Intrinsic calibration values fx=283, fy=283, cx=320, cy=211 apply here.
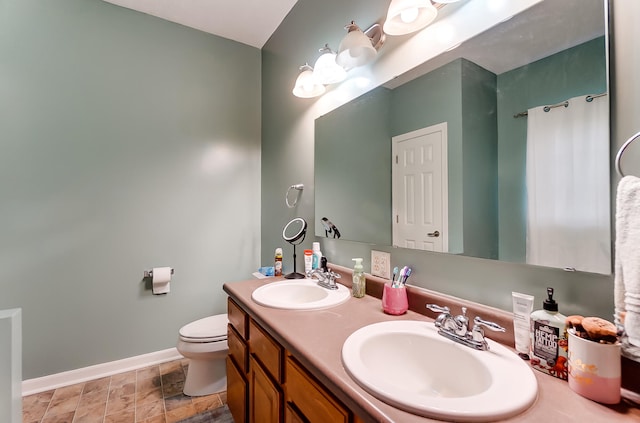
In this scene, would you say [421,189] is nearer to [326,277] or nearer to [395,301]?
[395,301]

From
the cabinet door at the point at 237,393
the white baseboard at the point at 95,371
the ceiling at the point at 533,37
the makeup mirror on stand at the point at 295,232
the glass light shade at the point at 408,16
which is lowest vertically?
the white baseboard at the point at 95,371

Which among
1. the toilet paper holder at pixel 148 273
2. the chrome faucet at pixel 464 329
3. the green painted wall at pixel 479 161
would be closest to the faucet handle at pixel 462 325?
the chrome faucet at pixel 464 329

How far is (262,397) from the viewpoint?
1.12 meters

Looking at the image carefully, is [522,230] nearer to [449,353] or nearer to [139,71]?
[449,353]

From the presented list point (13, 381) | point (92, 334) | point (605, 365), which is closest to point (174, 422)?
point (13, 381)

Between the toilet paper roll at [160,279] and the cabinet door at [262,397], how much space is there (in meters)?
1.29

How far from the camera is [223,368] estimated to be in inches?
74.9

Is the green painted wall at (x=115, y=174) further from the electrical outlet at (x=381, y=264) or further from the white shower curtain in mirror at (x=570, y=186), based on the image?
the white shower curtain in mirror at (x=570, y=186)

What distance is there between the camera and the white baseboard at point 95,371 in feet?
6.04

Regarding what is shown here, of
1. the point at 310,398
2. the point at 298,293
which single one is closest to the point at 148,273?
the point at 298,293

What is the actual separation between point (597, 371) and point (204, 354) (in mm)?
1805

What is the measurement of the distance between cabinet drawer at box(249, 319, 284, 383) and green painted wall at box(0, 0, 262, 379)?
1.38 meters

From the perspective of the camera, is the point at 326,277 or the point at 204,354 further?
the point at 204,354

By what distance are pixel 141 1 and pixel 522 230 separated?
2757mm
